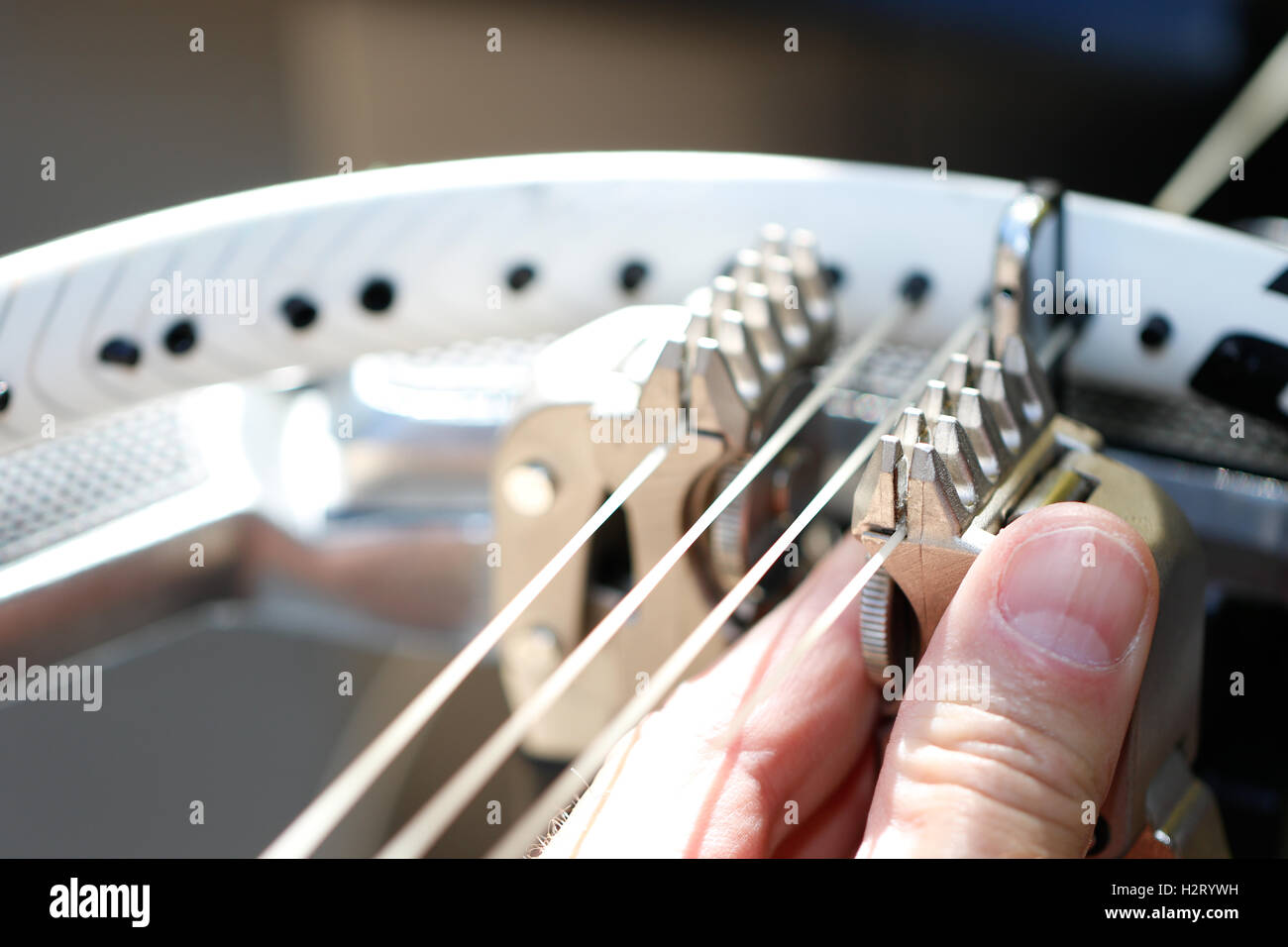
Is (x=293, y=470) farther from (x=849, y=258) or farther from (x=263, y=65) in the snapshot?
(x=263, y=65)

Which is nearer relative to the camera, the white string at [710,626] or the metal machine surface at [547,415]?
the white string at [710,626]

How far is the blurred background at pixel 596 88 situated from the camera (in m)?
0.81

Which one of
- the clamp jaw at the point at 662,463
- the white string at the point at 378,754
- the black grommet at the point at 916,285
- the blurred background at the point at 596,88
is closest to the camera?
the white string at the point at 378,754

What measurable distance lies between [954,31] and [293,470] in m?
0.64

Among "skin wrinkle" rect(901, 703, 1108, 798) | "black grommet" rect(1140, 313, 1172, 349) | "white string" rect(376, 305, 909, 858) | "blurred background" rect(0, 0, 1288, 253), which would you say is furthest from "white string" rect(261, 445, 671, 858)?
"blurred background" rect(0, 0, 1288, 253)

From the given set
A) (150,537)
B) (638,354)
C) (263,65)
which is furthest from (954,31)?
(263,65)

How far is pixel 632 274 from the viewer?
53 centimetres

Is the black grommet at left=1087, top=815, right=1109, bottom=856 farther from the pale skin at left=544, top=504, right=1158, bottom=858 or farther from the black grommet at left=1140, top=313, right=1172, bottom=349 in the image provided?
the black grommet at left=1140, top=313, right=1172, bottom=349

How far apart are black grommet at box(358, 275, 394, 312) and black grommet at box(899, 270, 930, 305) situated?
0.22 m

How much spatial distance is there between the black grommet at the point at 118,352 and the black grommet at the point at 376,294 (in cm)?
9

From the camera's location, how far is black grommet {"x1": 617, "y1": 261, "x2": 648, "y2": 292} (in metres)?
0.53

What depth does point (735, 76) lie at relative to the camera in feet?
3.68

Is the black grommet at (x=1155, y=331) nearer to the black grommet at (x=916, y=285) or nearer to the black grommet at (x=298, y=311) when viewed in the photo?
the black grommet at (x=916, y=285)

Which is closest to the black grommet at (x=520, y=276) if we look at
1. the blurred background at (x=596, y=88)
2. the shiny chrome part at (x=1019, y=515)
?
the shiny chrome part at (x=1019, y=515)
